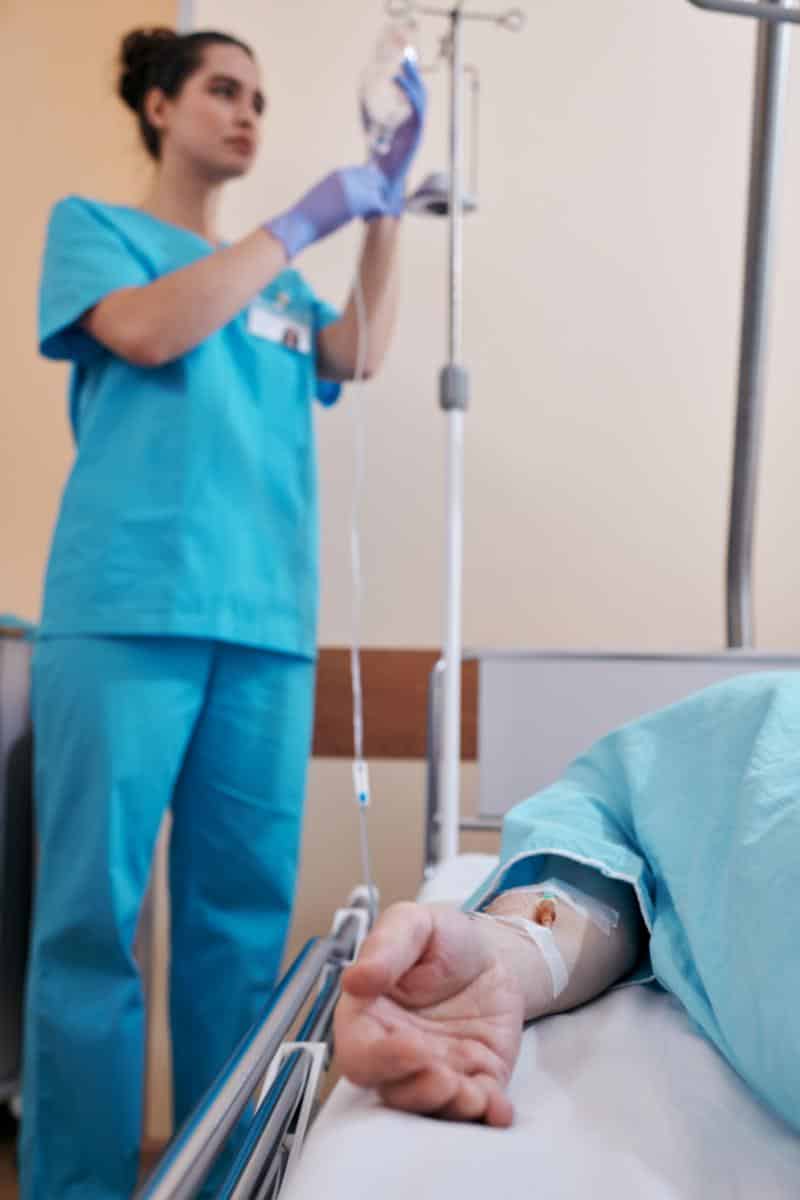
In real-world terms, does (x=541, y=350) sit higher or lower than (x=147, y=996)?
higher

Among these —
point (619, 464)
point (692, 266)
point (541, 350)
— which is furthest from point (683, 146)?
point (619, 464)

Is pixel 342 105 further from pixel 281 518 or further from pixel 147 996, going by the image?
pixel 147 996

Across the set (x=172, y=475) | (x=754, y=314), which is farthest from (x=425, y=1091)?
(x=754, y=314)

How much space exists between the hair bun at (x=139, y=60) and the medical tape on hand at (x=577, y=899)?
59.3 inches

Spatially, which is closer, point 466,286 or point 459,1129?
point 459,1129

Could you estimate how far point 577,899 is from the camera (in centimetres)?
71

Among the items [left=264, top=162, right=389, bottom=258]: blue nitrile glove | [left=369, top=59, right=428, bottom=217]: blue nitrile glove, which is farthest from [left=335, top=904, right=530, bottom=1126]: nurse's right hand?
[left=369, top=59, right=428, bottom=217]: blue nitrile glove

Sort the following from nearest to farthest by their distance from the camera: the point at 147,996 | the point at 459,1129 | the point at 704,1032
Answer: the point at 459,1129, the point at 704,1032, the point at 147,996

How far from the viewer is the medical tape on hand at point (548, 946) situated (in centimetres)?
65

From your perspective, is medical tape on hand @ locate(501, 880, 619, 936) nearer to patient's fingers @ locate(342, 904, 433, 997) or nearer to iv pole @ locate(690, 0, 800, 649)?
patient's fingers @ locate(342, 904, 433, 997)

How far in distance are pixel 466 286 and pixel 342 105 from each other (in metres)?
0.45

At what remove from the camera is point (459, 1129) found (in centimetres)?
49

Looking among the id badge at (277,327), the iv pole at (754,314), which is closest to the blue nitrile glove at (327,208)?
the id badge at (277,327)

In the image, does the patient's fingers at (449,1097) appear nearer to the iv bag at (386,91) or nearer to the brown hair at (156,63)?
the iv bag at (386,91)
